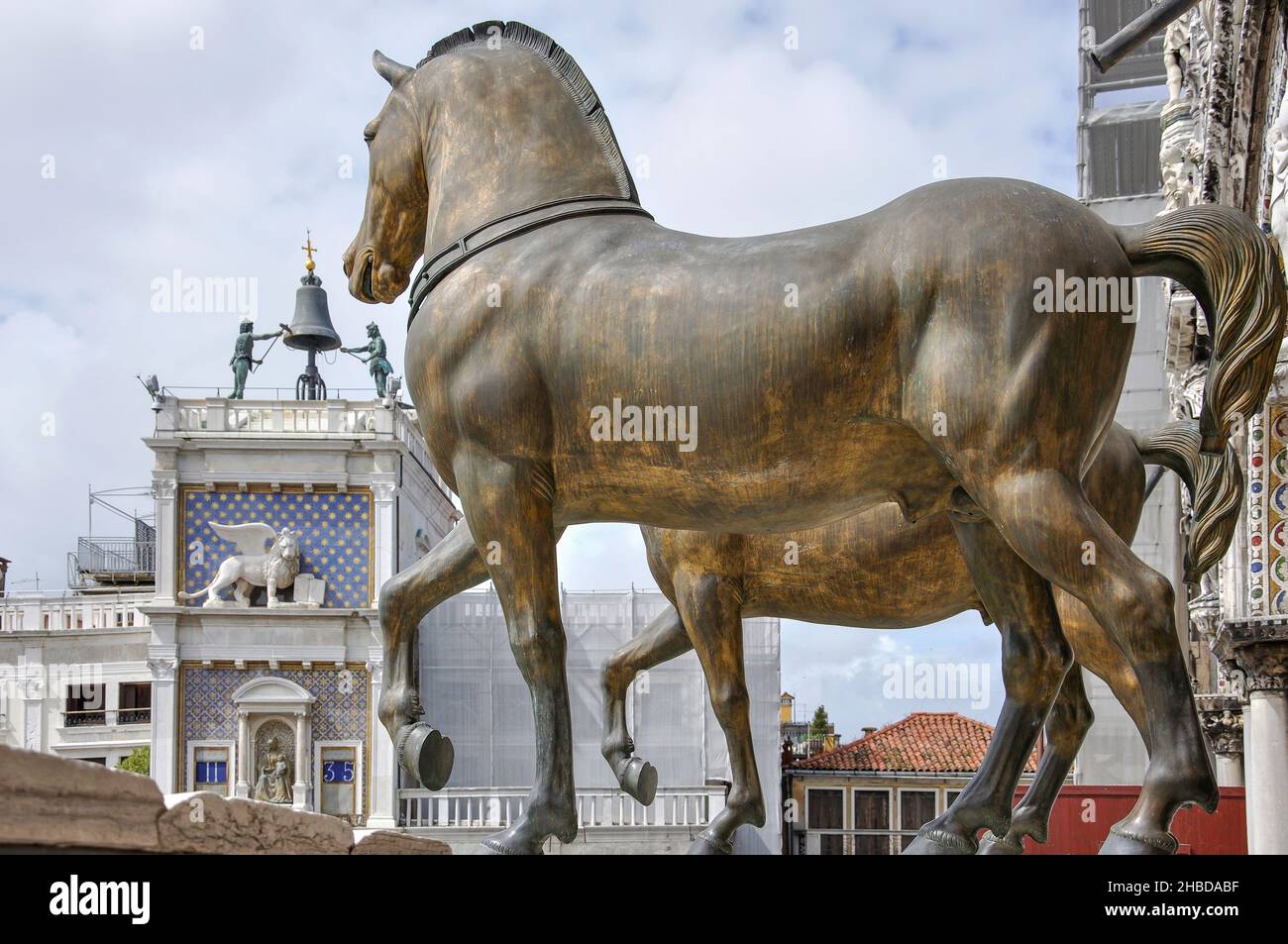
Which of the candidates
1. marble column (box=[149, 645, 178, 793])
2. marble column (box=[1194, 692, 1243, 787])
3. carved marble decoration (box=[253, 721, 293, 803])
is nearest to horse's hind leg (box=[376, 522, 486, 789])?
marble column (box=[1194, 692, 1243, 787])

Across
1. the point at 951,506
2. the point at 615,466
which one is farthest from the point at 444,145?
the point at 951,506

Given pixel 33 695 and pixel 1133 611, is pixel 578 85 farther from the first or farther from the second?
pixel 33 695

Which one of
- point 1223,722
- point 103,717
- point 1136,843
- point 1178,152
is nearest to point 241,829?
point 1136,843

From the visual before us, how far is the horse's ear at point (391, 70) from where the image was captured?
5008 mm

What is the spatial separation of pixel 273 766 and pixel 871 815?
14.8 metres

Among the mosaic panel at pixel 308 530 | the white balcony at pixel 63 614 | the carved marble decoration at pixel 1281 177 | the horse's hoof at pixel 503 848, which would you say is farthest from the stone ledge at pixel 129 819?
the white balcony at pixel 63 614

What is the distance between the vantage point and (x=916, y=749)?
39375 mm

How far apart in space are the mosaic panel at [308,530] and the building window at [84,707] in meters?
8.15

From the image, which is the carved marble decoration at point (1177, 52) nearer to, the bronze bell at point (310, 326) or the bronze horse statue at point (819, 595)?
the bronze horse statue at point (819, 595)

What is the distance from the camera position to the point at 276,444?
33594 millimetres

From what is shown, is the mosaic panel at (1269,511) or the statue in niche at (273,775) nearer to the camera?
the mosaic panel at (1269,511)

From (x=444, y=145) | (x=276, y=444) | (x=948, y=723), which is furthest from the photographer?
(x=948, y=723)
